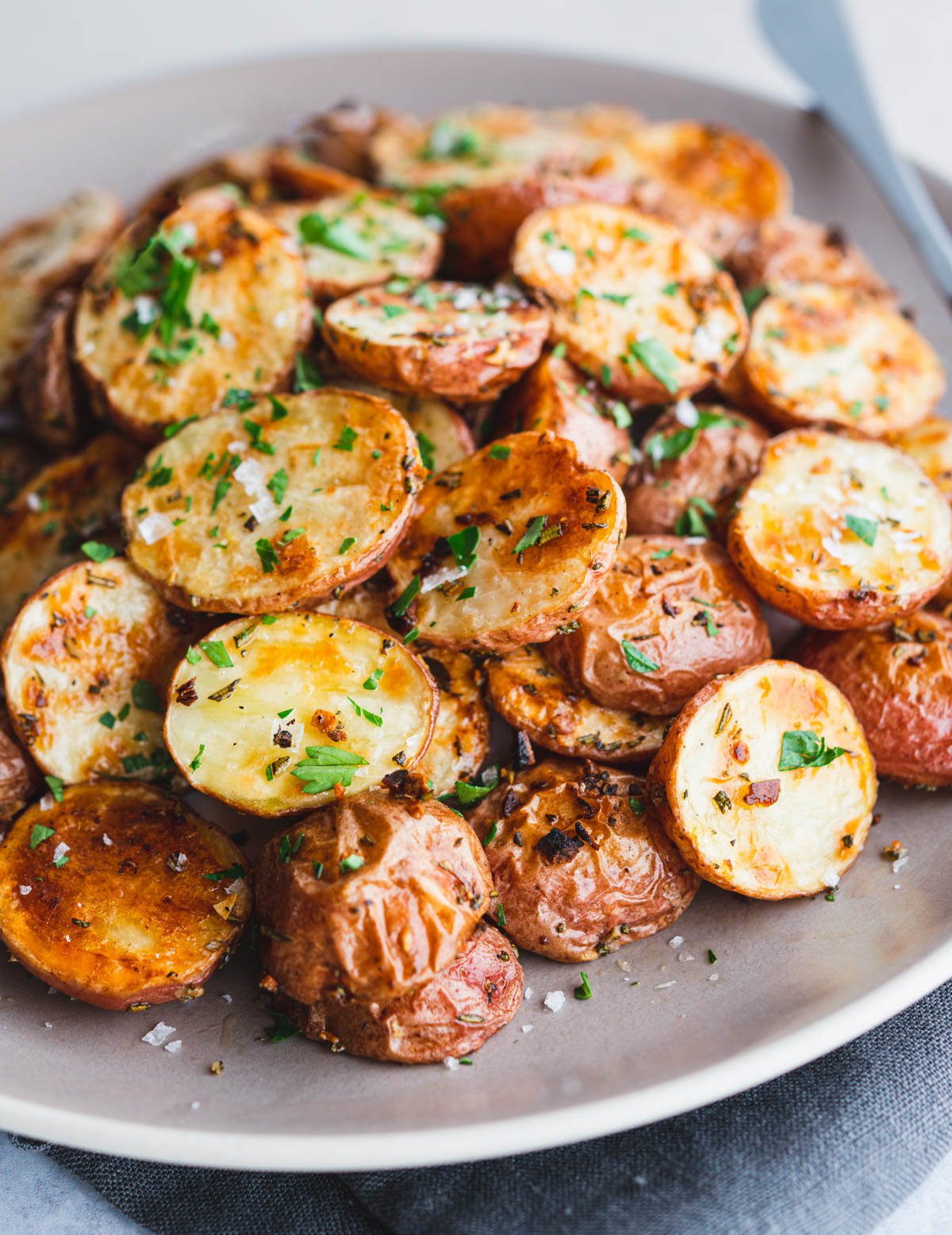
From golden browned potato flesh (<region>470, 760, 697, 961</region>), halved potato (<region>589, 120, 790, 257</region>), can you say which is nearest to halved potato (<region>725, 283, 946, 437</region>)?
halved potato (<region>589, 120, 790, 257</region>)

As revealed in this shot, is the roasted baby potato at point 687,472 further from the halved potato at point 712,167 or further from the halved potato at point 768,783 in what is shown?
the halved potato at point 712,167

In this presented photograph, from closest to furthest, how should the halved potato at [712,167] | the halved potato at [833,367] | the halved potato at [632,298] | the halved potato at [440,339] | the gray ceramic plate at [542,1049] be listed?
1. the gray ceramic plate at [542,1049]
2. the halved potato at [440,339]
3. the halved potato at [632,298]
4. the halved potato at [833,367]
5. the halved potato at [712,167]

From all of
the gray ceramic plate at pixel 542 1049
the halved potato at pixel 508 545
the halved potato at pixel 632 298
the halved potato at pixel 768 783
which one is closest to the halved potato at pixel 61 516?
the halved potato at pixel 508 545

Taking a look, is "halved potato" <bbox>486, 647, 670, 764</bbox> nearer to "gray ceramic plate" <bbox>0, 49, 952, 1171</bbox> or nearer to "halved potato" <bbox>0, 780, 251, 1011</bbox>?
"gray ceramic plate" <bbox>0, 49, 952, 1171</bbox>

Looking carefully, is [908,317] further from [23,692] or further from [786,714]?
[23,692]

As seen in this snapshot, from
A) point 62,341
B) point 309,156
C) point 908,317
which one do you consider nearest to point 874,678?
point 908,317
